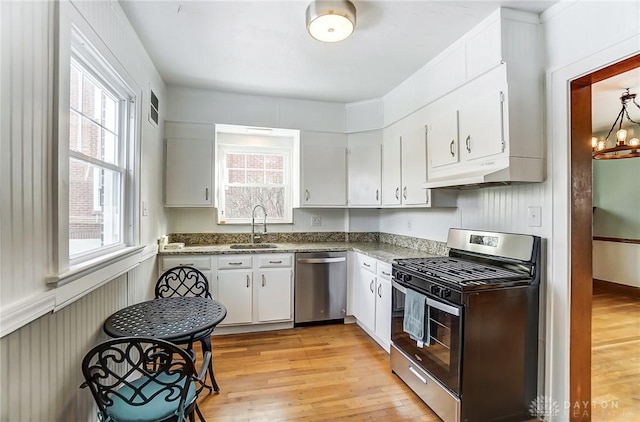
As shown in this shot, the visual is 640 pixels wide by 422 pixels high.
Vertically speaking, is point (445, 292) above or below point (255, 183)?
below

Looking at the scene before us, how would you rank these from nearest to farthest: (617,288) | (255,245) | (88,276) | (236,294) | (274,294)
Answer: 1. (88,276)
2. (236,294)
3. (274,294)
4. (255,245)
5. (617,288)

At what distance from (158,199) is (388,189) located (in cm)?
243

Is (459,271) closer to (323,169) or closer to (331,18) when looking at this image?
(331,18)

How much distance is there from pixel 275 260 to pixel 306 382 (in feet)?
4.35

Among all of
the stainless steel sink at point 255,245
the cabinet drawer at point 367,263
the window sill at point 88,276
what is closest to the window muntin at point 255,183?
the stainless steel sink at point 255,245

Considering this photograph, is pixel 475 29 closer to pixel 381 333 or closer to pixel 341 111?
pixel 341 111

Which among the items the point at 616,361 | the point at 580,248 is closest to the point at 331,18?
the point at 580,248

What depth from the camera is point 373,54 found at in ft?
8.48

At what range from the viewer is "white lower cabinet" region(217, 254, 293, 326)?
3.27 metres

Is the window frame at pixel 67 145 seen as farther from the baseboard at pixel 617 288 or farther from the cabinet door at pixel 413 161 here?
the baseboard at pixel 617 288

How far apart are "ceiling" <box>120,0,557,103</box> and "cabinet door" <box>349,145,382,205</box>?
734 mm

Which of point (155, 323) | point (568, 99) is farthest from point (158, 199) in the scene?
point (568, 99)

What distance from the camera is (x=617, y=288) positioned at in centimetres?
477

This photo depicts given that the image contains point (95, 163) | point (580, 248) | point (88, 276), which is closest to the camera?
point (88, 276)
